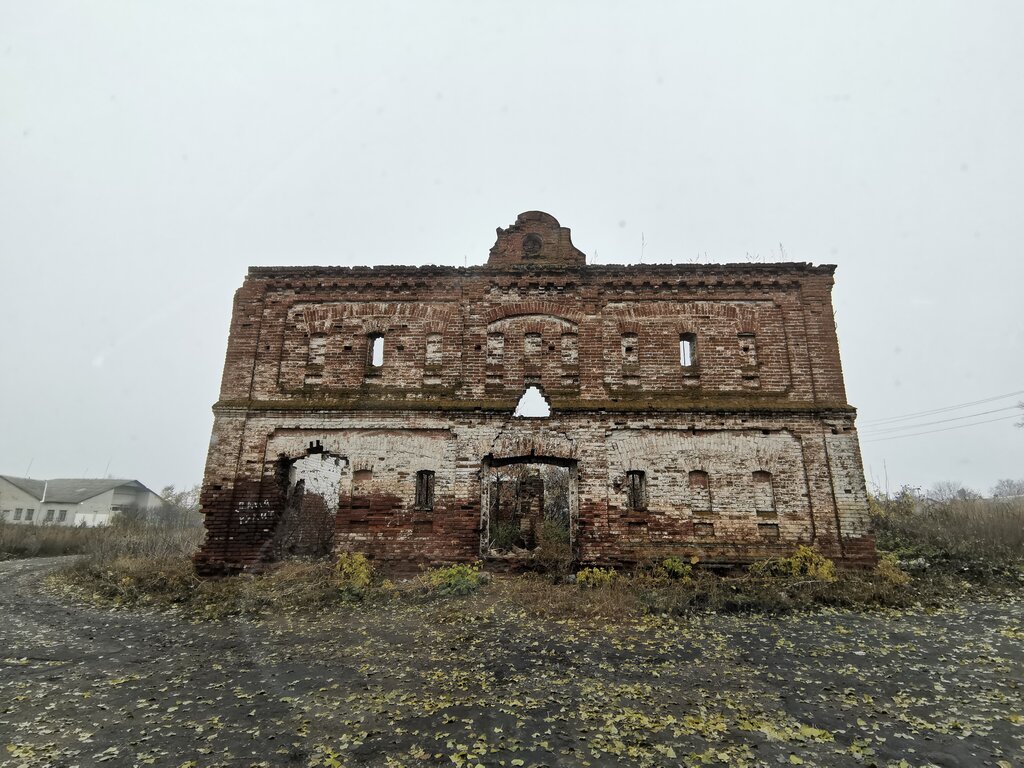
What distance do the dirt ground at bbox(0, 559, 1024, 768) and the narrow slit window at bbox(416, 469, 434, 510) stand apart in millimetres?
3183

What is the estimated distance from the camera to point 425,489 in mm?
12883

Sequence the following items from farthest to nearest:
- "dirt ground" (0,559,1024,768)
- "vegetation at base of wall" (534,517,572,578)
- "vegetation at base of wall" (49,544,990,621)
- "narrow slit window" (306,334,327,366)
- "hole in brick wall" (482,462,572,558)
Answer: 1. "hole in brick wall" (482,462,572,558)
2. "narrow slit window" (306,334,327,366)
3. "vegetation at base of wall" (534,517,572,578)
4. "vegetation at base of wall" (49,544,990,621)
5. "dirt ground" (0,559,1024,768)

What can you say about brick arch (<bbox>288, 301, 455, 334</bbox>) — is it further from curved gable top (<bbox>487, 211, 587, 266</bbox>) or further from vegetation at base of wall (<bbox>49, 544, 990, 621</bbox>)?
vegetation at base of wall (<bbox>49, 544, 990, 621</bbox>)

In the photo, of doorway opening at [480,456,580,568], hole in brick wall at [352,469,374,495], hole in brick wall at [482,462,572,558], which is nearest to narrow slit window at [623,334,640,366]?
doorway opening at [480,456,580,568]

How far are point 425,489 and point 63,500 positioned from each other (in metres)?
50.3

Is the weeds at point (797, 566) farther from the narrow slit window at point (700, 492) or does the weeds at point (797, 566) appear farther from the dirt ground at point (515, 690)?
the dirt ground at point (515, 690)

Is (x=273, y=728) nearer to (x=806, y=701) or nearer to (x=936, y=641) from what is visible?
(x=806, y=701)

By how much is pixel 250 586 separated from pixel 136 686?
15.7ft

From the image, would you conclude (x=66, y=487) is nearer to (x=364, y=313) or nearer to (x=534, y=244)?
(x=364, y=313)

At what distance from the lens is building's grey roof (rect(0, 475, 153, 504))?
4656 cm

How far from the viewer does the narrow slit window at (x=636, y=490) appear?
1242 centimetres

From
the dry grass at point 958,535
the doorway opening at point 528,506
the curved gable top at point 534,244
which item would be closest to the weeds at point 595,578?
the doorway opening at point 528,506

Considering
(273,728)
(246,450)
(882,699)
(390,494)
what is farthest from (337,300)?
(882,699)

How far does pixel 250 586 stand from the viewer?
11266 millimetres
